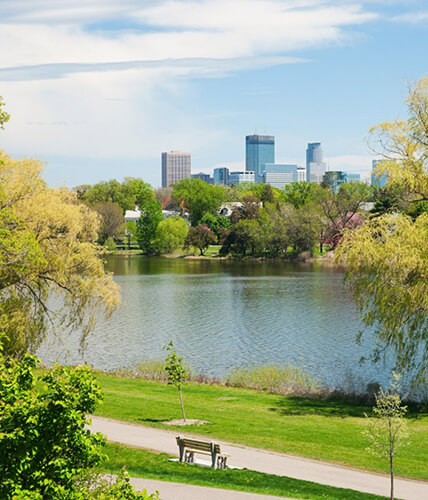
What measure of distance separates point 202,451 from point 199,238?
3806 inches

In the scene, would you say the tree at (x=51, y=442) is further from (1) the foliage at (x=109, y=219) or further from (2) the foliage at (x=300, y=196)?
(1) the foliage at (x=109, y=219)

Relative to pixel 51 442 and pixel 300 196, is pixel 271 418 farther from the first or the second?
pixel 300 196

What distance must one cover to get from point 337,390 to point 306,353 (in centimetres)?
771

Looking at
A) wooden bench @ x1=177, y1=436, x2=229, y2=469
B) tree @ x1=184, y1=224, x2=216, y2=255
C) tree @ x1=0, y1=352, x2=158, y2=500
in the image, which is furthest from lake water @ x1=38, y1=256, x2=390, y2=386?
tree @ x1=184, y1=224, x2=216, y2=255

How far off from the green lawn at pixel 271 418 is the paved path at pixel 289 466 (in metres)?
0.60

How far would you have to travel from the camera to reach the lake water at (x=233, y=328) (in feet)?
105

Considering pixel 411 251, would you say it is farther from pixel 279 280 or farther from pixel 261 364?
pixel 279 280

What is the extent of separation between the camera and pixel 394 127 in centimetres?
2367

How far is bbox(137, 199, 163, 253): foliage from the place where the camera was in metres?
120

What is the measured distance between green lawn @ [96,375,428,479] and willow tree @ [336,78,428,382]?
10.4 ft

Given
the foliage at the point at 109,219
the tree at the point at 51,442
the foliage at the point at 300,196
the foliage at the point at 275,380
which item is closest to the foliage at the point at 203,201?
the foliage at the point at 300,196

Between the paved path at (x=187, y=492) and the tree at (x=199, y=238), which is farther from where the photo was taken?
the tree at (x=199, y=238)

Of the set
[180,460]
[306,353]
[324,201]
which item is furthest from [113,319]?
[324,201]

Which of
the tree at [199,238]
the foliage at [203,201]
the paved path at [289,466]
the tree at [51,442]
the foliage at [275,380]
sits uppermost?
the foliage at [203,201]
